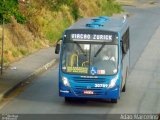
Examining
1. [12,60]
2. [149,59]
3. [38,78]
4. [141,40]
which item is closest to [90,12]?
[141,40]

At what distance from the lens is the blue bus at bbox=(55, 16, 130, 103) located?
69.7 ft

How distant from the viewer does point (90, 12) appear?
5294 centimetres

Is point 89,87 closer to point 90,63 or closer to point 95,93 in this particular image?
point 95,93

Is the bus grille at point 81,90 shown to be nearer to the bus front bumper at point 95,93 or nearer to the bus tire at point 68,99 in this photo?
the bus front bumper at point 95,93

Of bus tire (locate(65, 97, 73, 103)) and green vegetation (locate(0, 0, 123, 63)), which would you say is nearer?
bus tire (locate(65, 97, 73, 103))

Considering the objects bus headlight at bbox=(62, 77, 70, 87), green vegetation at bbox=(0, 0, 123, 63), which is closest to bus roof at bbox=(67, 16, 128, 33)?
bus headlight at bbox=(62, 77, 70, 87)

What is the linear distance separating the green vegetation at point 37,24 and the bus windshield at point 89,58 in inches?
154

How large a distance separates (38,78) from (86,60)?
23.2ft

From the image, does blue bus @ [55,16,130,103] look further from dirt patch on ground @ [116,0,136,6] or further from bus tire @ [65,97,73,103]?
dirt patch on ground @ [116,0,136,6]

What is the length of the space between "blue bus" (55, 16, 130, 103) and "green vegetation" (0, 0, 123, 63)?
387 cm

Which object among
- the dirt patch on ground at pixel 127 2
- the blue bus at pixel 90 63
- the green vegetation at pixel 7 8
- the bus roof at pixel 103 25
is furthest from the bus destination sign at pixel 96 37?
the dirt patch on ground at pixel 127 2

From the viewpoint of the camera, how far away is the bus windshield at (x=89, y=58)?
21344mm

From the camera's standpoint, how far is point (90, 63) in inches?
843

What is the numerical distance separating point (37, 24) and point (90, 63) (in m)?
17.7
